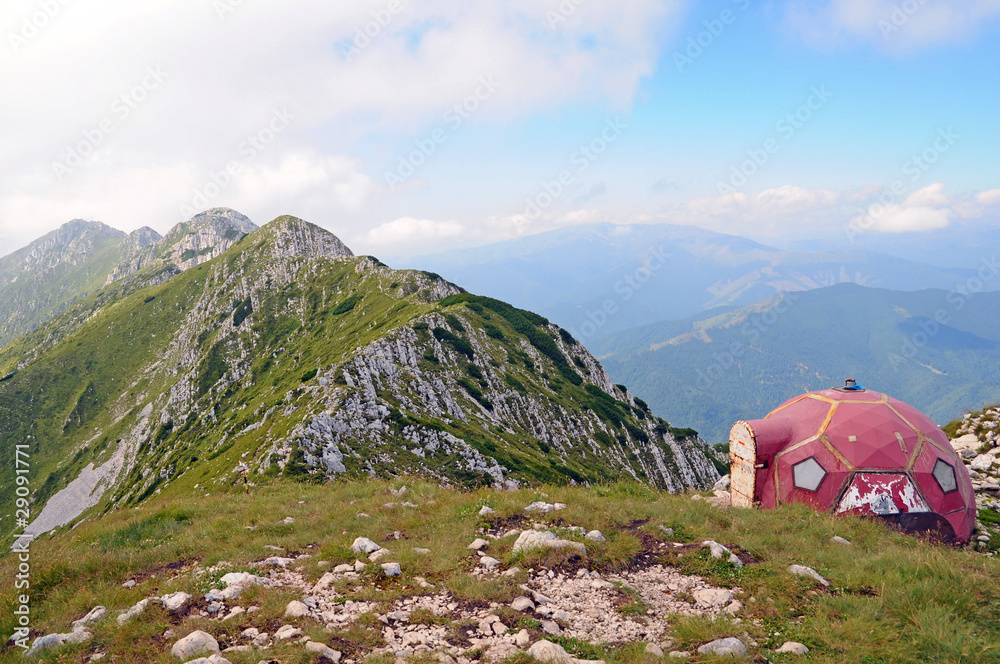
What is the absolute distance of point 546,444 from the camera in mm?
58594

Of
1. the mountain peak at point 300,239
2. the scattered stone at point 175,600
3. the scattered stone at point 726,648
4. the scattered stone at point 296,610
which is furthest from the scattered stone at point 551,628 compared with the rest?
the mountain peak at point 300,239

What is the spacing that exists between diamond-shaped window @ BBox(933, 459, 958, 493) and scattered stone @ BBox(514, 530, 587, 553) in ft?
41.4

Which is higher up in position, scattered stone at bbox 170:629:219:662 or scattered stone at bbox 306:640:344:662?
scattered stone at bbox 170:629:219:662

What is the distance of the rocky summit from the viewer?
38375 millimetres

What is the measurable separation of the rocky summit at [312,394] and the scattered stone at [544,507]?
21.7 meters

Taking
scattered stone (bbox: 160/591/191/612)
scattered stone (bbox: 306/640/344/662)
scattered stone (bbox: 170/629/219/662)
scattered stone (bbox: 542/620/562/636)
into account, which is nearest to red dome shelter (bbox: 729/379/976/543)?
scattered stone (bbox: 542/620/562/636)

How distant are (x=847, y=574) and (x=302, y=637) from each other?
31.4 feet

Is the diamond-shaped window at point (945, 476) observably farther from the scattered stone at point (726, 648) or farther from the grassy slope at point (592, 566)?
the scattered stone at point (726, 648)

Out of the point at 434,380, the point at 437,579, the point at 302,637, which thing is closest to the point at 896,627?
the point at 437,579

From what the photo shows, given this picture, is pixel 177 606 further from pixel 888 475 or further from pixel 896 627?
pixel 888 475

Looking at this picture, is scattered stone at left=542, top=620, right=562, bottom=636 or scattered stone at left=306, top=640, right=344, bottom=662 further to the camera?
scattered stone at left=542, top=620, right=562, bottom=636

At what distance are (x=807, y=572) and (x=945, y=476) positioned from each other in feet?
32.3

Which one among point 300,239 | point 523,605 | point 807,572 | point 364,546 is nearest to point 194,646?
point 364,546

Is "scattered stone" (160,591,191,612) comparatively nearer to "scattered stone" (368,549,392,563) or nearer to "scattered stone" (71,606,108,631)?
"scattered stone" (71,606,108,631)
